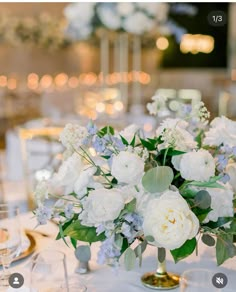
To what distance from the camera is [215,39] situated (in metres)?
11.9

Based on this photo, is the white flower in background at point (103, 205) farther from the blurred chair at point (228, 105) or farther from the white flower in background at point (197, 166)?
the blurred chair at point (228, 105)

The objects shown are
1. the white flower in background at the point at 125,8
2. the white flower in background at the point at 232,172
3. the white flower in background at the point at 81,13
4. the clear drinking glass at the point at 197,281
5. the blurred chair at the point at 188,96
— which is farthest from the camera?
the white flower in background at the point at 81,13

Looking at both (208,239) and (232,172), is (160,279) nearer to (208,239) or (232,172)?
(208,239)

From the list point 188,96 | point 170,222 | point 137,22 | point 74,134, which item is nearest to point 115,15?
point 137,22

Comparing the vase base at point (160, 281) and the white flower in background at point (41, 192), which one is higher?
the white flower in background at point (41, 192)

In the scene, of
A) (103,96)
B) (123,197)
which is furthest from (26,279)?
(103,96)

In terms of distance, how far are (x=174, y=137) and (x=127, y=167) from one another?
16 centimetres

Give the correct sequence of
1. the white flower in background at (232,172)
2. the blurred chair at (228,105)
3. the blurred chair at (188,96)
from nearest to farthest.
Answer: the white flower in background at (232,172) < the blurred chair at (188,96) < the blurred chair at (228,105)

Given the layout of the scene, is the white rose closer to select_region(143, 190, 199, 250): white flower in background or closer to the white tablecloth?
the white tablecloth

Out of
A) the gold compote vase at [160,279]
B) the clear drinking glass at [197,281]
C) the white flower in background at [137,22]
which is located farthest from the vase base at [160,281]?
the white flower in background at [137,22]

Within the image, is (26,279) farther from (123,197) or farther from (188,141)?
(188,141)

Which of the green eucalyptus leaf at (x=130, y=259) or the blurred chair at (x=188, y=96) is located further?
the blurred chair at (x=188, y=96)

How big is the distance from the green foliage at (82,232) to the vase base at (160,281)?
274mm

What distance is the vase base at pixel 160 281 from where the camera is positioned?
155 cm
